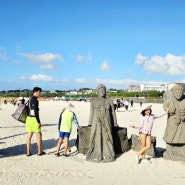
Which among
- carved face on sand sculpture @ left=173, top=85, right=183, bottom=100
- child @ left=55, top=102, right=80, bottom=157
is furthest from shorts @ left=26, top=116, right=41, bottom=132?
carved face on sand sculpture @ left=173, top=85, right=183, bottom=100

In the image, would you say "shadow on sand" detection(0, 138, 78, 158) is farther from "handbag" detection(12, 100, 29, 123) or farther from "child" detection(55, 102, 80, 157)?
"handbag" detection(12, 100, 29, 123)

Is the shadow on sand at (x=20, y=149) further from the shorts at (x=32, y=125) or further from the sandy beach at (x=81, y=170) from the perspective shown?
the shorts at (x=32, y=125)

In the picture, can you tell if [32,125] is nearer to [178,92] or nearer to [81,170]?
[81,170]

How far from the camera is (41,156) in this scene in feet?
33.9

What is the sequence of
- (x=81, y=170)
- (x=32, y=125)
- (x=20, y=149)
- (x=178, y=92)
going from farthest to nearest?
(x=20, y=149)
(x=32, y=125)
(x=178, y=92)
(x=81, y=170)

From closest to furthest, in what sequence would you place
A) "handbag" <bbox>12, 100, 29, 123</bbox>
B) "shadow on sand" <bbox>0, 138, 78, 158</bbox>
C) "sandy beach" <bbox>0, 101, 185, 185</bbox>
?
"sandy beach" <bbox>0, 101, 185, 185</bbox>, "handbag" <bbox>12, 100, 29, 123</bbox>, "shadow on sand" <bbox>0, 138, 78, 158</bbox>

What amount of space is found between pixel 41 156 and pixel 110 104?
8.38ft

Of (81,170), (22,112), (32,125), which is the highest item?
(22,112)

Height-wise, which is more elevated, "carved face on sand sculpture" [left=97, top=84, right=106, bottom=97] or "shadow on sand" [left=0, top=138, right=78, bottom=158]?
"carved face on sand sculpture" [left=97, top=84, right=106, bottom=97]

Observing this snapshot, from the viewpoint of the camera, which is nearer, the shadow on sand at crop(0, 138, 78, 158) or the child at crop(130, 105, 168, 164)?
the child at crop(130, 105, 168, 164)

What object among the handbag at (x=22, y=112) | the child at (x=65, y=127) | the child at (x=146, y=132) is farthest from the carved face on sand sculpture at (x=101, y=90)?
the handbag at (x=22, y=112)

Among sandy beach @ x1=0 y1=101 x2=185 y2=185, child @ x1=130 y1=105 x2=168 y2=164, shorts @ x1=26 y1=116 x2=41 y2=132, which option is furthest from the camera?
shorts @ x1=26 y1=116 x2=41 y2=132

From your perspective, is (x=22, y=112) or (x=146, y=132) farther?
(x=22, y=112)

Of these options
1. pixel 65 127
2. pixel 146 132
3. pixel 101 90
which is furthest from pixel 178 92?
pixel 65 127
